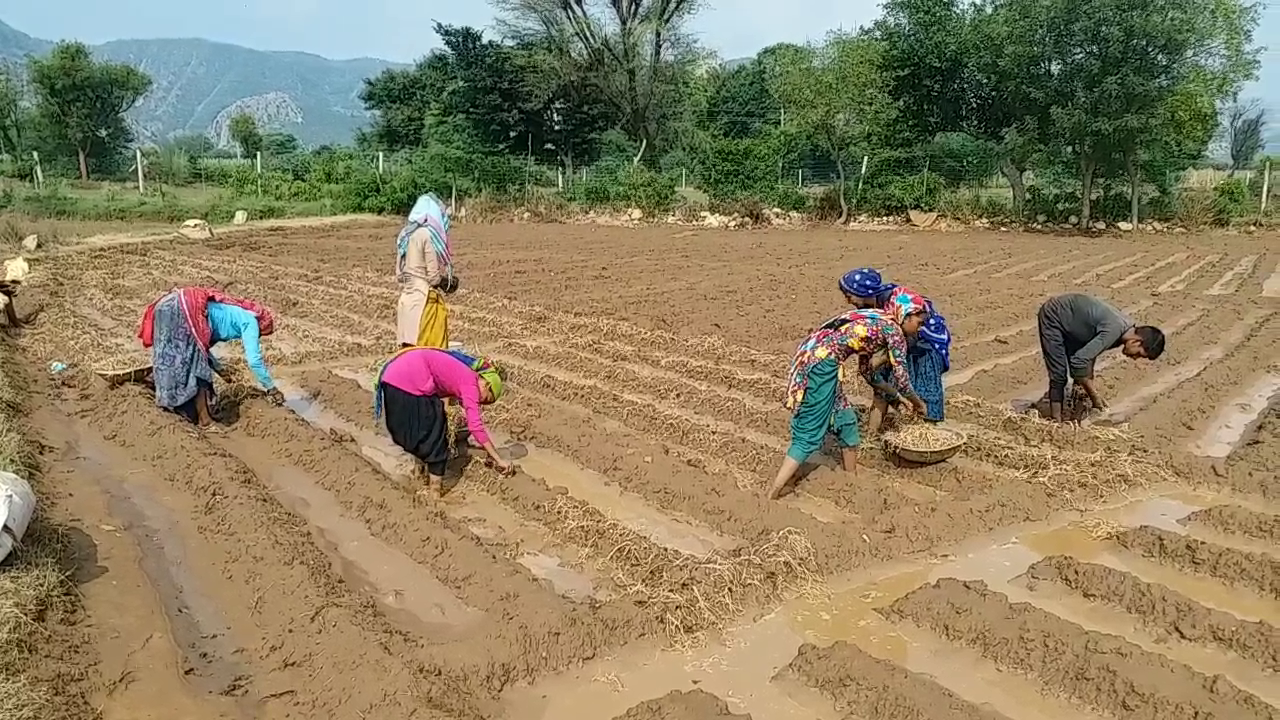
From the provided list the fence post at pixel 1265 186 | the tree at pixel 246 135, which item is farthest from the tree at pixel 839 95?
the tree at pixel 246 135

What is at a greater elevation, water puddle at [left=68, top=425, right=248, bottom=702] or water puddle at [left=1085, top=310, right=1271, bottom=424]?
water puddle at [left=1085, top=310, right=1271, bottom=424]

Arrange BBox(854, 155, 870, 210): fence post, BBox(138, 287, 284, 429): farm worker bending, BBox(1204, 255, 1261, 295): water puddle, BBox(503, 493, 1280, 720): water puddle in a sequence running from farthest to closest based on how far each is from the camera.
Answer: BBox(854, 155, 870, 210): fence post, BBox(1204, 255, 1261, 295): water puddle, BBox(138, 287, 284, 429): farm worker bending, BBox(503, 493, 1280, 720): water puddle

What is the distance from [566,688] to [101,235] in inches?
654

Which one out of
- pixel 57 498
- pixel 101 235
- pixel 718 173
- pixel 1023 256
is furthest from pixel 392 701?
pixel 718 173

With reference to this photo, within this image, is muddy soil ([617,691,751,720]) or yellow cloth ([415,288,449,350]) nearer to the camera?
muddy soil ([617,691,751,720])

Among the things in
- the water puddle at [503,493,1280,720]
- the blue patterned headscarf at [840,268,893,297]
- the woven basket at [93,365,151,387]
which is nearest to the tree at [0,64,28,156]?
the woven basket at [93,365,151,387]

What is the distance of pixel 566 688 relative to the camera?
133 inches

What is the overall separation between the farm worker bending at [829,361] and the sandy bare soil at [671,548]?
14.0 inches

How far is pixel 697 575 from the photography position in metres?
4.04

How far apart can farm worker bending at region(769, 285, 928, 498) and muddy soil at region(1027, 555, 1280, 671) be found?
1230 mm

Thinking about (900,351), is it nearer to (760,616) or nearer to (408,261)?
(760,616)

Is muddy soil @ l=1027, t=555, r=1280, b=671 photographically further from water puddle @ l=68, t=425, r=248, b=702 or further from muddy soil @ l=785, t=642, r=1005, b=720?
water puddle @ l=68, t=425, r=248, b=702

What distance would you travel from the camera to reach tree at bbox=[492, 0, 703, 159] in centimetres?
3017

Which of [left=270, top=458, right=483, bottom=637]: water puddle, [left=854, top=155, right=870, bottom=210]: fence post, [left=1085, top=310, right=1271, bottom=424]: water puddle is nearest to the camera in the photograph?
[left=270, top=458, right=483, bottom=637]: water puddle
